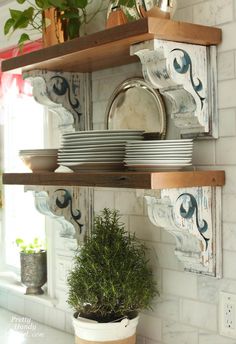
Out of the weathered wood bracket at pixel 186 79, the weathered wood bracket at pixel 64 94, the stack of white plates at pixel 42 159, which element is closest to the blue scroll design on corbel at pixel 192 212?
the weathered wood bracket at pixel 186 79

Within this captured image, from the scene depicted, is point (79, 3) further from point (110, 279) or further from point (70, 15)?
point (110, 279)

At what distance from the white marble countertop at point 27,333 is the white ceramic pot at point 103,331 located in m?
0.41

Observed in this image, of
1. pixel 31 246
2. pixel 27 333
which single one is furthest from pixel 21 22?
pixel 27 333

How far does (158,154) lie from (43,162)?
1.76 ft

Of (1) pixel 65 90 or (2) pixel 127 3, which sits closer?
(2) pixel 127 3

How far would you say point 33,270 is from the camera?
2.39m

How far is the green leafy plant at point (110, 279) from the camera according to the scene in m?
1.63

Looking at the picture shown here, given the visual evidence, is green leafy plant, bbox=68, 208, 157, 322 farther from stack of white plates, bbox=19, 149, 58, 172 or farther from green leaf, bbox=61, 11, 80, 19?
green leaf, bbox=61, 11, 80, 19

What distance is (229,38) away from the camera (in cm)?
152

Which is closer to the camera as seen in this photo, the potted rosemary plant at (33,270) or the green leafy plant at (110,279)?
the green leafy plant at (110,279)

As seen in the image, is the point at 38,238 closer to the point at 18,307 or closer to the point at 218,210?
the point at 18,307

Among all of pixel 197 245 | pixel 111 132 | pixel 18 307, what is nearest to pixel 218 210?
pixel 197 245

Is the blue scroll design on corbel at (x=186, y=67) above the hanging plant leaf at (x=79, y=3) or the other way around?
the other way around

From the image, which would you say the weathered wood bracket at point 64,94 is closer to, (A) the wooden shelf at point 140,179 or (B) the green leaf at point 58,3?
(B) the green leaf at point 58,3
